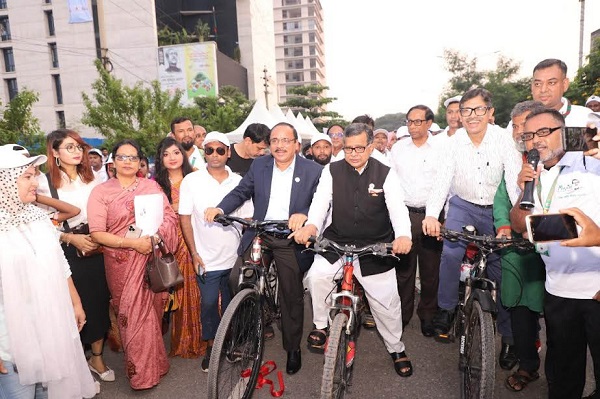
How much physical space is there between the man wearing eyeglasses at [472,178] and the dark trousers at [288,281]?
1.31m

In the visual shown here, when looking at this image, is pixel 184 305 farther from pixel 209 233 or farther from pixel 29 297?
pixel 29 297

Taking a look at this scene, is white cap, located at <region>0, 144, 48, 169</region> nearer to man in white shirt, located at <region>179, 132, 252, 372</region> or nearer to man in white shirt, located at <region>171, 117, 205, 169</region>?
man in white shirt, located at <region>179, 132, 252, 372</region>

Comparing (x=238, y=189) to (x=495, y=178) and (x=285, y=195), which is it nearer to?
(x=285, y=195)

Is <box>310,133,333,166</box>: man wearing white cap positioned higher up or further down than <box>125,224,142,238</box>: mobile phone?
higher up

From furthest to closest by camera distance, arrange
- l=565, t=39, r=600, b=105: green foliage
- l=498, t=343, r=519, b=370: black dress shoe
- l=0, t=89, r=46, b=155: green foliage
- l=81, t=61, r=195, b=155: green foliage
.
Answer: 1. l=81, t=61, r=195, b=155: green foliage
2. l=565, t=39, r=600, b=105: green foliage
3. l=0, t=89, r=46, b=155: green foliage
4. l=498, t=343, r=519, b=370: black dress shoe

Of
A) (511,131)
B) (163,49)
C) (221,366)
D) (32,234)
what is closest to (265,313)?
(221,366)

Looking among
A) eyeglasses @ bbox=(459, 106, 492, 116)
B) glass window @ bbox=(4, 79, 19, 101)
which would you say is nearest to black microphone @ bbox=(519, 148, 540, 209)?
eyeglasses @ bbox=(459, 106, 492, 116)

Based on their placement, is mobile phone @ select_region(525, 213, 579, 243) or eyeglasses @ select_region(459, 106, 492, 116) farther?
eyeglasses @ select_region(459, 106, 492, 116)

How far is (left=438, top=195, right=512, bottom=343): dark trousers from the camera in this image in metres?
3.75

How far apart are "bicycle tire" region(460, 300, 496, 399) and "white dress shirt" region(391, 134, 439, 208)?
1901 millimetres

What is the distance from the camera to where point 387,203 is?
3502 mm

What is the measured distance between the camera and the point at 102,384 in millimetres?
3830

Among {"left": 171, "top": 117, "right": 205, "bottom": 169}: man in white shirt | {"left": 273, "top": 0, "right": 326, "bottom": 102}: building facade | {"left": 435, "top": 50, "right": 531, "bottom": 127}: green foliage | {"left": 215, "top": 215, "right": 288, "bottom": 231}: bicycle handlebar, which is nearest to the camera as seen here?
{"left": 215, "top": 215, "right": 288, "bottom": 231}: bicycle handlebar

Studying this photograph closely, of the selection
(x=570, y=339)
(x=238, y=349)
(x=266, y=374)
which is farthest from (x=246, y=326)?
(x=570, y=339)
